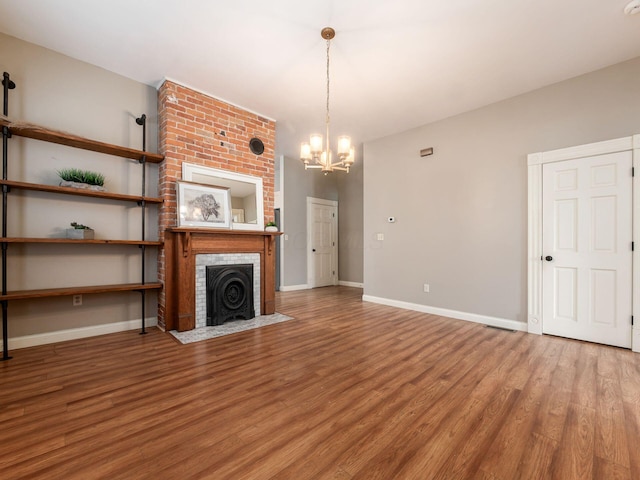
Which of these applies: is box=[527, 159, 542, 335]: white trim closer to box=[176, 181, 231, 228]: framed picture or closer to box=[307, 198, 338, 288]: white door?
box=[176, 181, 231, 228]: framed picture

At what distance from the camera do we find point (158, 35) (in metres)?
2.62

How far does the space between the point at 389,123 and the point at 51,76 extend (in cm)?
418

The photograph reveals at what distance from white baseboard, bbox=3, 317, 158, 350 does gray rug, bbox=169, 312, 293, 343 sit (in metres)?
0.51

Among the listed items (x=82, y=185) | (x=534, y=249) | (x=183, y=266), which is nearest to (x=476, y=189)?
(x=534, y=249)

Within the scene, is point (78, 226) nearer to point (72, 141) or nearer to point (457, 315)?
point (72, 141)

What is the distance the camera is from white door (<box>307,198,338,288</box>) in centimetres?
664

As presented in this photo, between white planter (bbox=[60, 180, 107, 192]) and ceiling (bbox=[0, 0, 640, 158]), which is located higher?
ceiling (bbox=[0, 0, 640, 158])

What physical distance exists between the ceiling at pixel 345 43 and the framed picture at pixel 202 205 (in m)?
Result: 1.28

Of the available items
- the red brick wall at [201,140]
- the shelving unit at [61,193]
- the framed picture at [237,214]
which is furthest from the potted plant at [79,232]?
the framed picture at [237,214]

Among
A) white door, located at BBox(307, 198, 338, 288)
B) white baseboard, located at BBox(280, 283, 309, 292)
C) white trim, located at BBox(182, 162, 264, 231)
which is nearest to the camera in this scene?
white trim, located at BBox(182, 162, 264, 231)

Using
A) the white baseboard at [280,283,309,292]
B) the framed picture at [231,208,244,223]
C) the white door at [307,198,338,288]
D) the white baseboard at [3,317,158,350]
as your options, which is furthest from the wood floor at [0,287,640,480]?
the white door at [307,198,338,288]

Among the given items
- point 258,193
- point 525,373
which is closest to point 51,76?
point 258,193

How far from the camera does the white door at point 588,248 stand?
9.39 ft

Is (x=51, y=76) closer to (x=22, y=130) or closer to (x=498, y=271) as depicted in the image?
(x=22, y=130)
